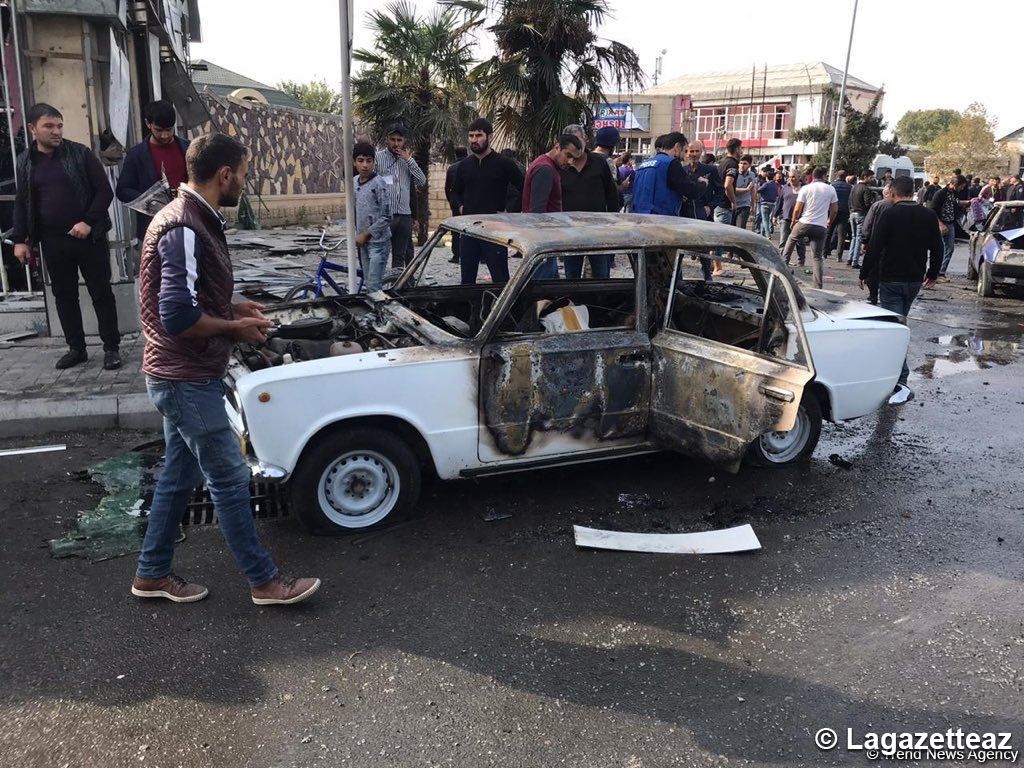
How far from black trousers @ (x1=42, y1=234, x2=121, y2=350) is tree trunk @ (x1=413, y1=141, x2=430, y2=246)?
973 centimetres

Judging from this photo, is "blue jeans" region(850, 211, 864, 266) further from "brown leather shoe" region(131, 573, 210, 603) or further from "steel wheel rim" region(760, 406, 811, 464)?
"brown leather shoe" region(131, 573, 210, 603)

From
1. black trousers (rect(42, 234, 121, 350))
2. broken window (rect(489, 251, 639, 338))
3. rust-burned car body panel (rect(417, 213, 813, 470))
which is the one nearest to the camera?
rust-burned car body panel (rect(417, 213, 813, 470))

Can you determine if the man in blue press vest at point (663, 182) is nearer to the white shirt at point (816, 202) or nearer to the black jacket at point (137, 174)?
the white shirt at point (816, 202)

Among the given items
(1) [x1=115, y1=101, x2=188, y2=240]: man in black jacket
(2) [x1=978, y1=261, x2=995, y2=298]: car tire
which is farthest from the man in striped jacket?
(2) [x1=978, y1=261, x2=995, y2=298]: car tire

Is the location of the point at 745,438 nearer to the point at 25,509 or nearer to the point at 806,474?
the point at 806,474

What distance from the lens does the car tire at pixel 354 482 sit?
4012 millimetres

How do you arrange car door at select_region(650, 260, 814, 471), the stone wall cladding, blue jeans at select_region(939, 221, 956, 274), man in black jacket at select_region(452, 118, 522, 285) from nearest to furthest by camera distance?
car door at select_region(650, 260, 814, 471), man in black jacket at select_region(452, 118, 522, 285), blue jeans at select_region(939, 221, 956, 274), the stone wall cladding

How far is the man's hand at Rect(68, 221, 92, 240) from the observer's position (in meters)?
6.35

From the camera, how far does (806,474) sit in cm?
523

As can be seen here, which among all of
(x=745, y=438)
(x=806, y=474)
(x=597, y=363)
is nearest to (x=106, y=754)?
(x=597, y=363)

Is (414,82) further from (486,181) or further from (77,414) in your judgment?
(77,414)

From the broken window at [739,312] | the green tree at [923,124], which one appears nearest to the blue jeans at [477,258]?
the broken window at [739,312]

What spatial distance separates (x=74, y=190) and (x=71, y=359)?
1.36 m

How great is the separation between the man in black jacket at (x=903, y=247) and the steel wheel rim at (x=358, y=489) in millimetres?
4595
